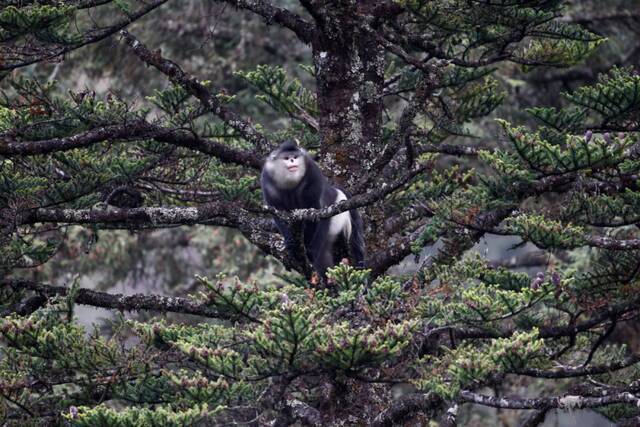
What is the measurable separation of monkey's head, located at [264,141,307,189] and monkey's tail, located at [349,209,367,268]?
545mm

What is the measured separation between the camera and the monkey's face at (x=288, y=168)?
25.1 feet

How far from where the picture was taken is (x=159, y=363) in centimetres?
606

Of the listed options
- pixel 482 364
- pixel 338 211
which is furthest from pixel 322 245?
pixel 482 364

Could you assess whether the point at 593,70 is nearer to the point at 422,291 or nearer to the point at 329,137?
the point at 329,137

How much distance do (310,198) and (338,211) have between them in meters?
1.68

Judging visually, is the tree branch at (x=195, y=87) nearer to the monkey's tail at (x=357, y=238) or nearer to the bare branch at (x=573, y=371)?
the monkey's tail at (x=357, y=238)

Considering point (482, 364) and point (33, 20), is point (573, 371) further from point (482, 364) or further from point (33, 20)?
point (33, 20)

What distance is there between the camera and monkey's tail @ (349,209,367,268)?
26.5 ft

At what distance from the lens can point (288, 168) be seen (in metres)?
7.64

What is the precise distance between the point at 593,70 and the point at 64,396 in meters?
10.6

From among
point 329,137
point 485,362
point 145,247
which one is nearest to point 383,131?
point 329,137

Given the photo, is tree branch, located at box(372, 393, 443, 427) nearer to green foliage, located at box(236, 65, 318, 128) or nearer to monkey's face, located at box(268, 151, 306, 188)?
monkey's face, located at box(268, 151, 306, 188)

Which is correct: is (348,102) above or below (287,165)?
above

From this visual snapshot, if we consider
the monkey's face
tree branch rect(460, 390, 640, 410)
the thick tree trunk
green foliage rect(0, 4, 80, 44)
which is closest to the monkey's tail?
the thick tree trunk
